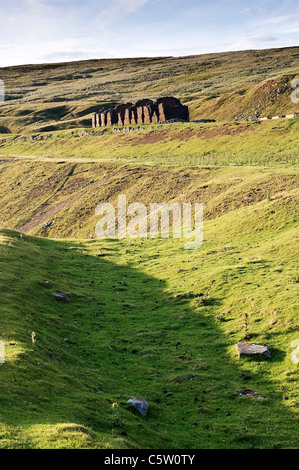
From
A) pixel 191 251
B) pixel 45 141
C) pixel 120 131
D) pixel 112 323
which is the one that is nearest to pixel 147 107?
pixel 120 131

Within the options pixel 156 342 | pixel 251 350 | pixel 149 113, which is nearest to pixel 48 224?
pixel 156 342

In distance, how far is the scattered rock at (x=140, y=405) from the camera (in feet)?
65.1

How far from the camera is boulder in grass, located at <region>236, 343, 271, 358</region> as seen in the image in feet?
79.0

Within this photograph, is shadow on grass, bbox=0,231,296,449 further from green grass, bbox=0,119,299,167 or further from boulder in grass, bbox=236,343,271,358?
green grass, bbox=0,119,299,167

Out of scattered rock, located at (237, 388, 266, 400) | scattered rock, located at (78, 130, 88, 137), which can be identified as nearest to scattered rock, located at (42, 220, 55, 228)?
scattered rock, located at (78, 130, 88, 137)

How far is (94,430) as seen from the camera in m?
16.4

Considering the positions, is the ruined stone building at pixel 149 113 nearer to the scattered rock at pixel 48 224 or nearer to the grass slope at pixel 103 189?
the grass slope at pixel 103 189

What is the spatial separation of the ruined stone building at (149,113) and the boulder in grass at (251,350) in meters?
103

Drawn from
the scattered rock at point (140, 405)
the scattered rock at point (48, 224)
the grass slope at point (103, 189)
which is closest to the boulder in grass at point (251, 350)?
the scattered rock at point (140, 405)

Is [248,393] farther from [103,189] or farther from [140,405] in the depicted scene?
[103,189]

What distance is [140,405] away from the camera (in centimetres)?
2000

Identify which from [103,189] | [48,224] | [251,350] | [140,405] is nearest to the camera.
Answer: [140,405]

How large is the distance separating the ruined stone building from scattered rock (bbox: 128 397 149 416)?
10757 centimetres

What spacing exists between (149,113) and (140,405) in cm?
11288
